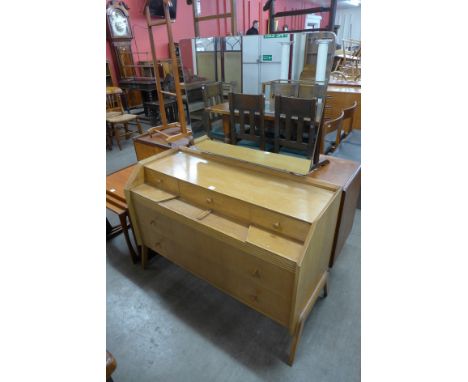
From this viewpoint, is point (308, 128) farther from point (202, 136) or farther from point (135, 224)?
point (135, 224)

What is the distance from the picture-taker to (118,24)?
485cm

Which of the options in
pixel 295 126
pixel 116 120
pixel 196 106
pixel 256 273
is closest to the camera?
pixel 256 273

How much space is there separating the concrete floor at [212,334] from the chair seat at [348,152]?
37.7 inches

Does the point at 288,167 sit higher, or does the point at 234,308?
the point at 288,167

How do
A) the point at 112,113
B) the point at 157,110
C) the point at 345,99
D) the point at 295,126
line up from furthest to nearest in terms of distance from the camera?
the point at 157,110
the point at 112,113
the point at 345,99
the point at 295,126

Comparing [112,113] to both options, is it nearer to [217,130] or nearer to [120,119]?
[120,119]

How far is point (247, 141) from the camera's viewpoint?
1536mm

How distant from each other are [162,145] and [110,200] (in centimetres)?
63

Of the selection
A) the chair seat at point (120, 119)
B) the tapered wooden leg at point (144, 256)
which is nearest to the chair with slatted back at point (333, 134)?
the tapered wooden leg at point (144, 256)

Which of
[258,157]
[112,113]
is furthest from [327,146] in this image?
[112,113]

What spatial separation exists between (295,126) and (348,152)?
129 centimetres

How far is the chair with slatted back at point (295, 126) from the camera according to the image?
127 cm

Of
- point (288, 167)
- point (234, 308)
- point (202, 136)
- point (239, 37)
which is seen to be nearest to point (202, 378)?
point (234, 308)

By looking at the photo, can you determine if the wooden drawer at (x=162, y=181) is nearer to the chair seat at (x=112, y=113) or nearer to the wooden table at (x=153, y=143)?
the wooden table at (x=153, y=143)
